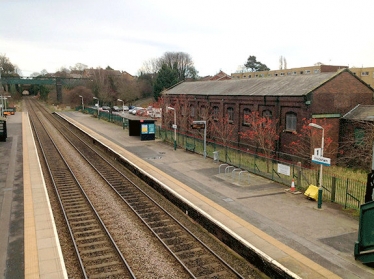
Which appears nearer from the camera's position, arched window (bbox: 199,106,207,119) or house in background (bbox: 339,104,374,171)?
house in background (bbox: 339,104,374,171)

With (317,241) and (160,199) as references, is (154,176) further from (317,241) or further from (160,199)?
(317,241)

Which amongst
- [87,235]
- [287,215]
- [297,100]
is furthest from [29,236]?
[297,100]

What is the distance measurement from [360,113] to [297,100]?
532 cm

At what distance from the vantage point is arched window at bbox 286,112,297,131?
2745 cm

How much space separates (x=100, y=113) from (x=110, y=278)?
5663 cm

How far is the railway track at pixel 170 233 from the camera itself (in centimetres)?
1115

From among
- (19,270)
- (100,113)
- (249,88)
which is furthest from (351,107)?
(100,113)

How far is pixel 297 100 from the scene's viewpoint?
2673 cm

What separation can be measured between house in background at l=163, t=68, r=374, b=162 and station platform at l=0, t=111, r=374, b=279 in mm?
8082

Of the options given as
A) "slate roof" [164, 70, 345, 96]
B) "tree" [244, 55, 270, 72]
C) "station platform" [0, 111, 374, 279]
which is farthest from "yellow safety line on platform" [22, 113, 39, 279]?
"tree" [244, 55, 270, 72]

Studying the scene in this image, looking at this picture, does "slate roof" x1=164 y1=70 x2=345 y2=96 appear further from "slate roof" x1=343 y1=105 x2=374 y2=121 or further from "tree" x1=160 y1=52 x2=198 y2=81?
"tree" x1=160 y1=52 x2=198 y2=81

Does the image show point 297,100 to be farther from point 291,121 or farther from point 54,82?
point 54,82

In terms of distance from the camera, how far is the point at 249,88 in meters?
33.8

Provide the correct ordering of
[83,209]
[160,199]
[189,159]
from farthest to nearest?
1. [189,159]
2. [160,199]
3. [83,209]
